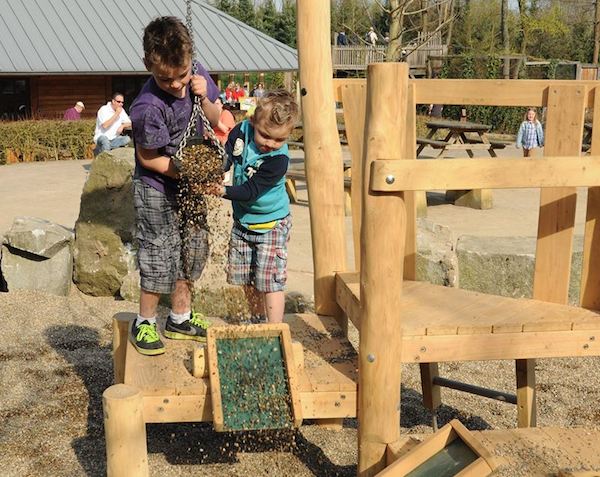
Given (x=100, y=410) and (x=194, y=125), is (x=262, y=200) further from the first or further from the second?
(x=100, y=410)

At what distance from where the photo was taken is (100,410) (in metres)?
4.32

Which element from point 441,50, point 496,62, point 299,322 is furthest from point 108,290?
point 441,50

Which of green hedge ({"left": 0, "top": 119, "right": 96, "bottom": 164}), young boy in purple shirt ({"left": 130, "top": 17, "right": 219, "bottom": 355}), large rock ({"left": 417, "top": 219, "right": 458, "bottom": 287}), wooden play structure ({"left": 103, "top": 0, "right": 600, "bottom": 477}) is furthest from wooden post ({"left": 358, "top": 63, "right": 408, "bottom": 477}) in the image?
green hedge ({"left": 0, "top": 119, "right": 96, "bottom": 164})

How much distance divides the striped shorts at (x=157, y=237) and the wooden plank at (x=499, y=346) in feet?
3.79

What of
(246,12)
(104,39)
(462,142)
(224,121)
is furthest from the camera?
(246,12)

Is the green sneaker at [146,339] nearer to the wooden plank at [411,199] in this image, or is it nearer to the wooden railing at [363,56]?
the wooden plank at [411,199]

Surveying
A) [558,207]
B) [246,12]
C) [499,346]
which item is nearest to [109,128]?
[558,207]

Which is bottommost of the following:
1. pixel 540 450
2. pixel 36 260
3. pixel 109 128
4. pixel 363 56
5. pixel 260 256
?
pixel 363 56

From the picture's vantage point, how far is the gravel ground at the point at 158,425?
3.79 meters

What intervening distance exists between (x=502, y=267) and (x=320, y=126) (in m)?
2.72

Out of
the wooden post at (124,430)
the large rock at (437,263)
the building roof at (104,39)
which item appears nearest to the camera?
the wooden post at (124,430)

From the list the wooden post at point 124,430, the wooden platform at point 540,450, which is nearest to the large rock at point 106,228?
the wooden post at point 124,430

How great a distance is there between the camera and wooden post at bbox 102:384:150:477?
314 centimetres

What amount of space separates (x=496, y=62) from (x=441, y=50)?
854 cm
